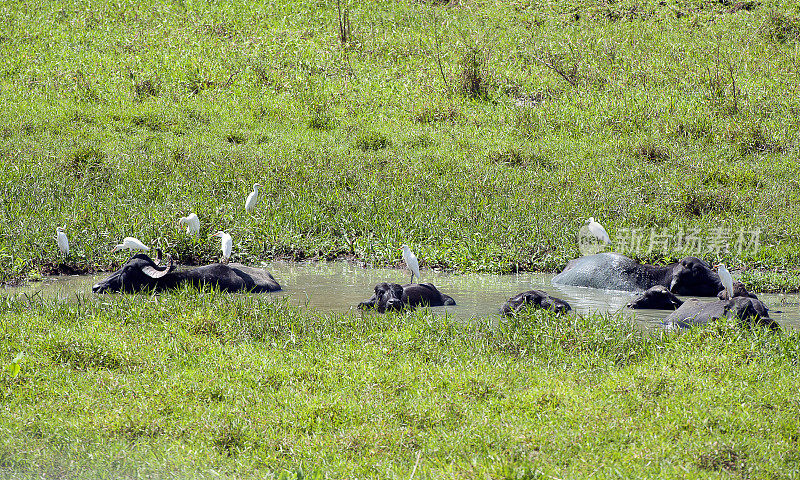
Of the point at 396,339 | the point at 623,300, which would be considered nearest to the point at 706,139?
the point at 623,300

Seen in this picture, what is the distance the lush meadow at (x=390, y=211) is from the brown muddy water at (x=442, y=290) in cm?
37

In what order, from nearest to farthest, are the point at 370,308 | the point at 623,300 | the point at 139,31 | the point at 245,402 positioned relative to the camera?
the point at 245,402 < the point at 370,308 < the point at 623,300 < the point at 139,31

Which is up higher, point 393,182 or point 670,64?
point 670,64

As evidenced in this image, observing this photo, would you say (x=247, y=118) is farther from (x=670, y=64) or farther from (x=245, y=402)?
(x=245, y=402)

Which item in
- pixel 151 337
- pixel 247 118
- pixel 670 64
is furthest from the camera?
pixel 670 64

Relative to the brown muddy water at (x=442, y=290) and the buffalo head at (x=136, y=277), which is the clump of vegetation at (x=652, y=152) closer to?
the brown muddy water at (x=442, y=290)

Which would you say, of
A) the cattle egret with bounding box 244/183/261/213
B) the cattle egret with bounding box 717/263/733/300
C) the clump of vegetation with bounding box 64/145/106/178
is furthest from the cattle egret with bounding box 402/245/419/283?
the clump of vegetation with bounding box 64/145/106/178

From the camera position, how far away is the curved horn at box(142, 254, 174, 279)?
808 centimetres

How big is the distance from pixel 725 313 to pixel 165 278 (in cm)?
478

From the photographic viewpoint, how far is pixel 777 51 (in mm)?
18875

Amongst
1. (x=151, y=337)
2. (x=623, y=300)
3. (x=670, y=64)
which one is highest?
(x=670, y=64)

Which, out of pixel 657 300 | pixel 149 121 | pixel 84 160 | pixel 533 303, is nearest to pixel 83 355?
pixel 533 303

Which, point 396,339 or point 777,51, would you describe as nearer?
point 396,339

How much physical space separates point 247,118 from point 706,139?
8018mm
